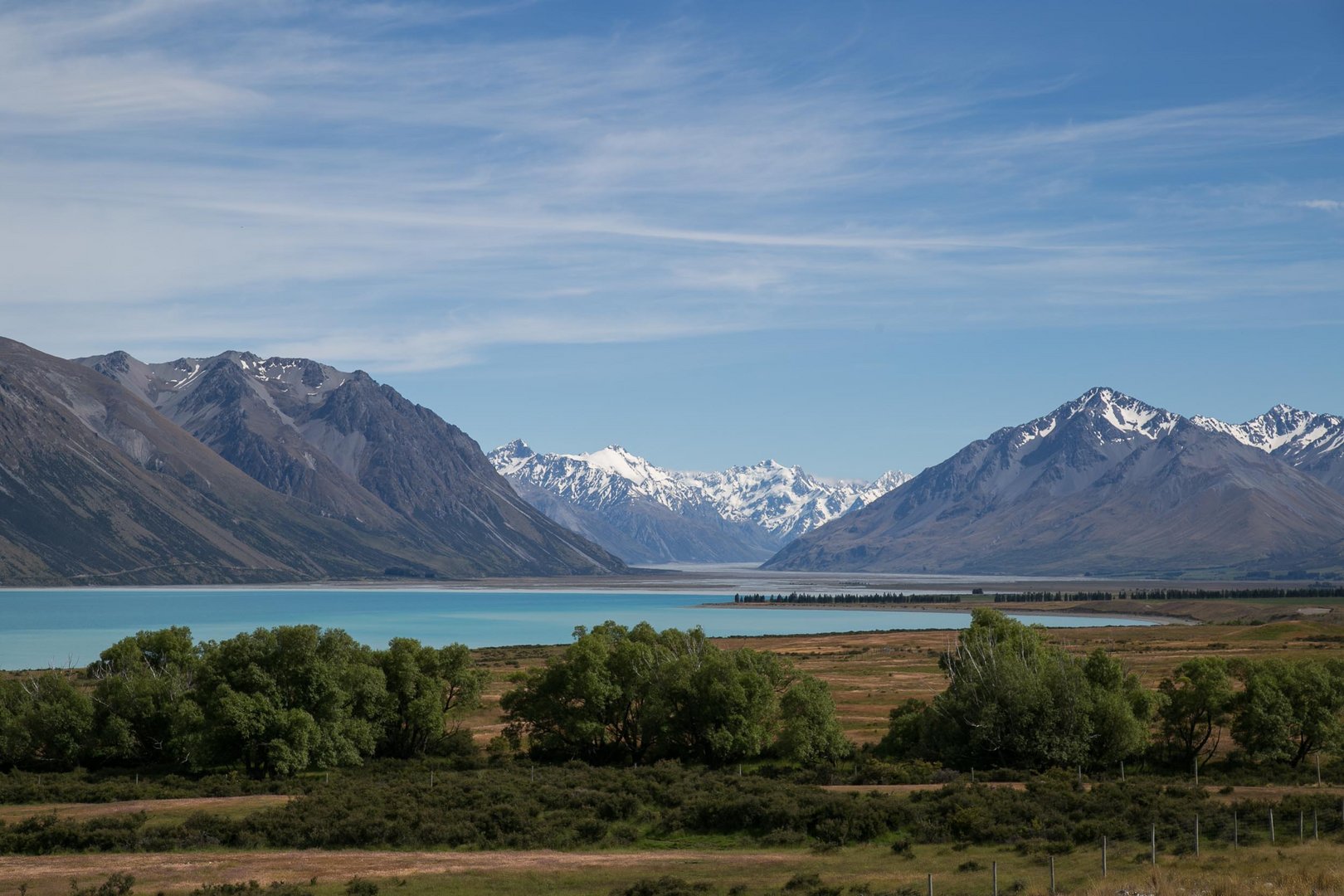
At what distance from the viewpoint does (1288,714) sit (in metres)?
76.4

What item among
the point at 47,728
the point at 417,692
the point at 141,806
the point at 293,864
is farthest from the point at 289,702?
the point at 293,864

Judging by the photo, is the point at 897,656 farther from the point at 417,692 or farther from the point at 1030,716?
the point at 417,692

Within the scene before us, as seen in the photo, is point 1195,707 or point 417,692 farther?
point 417,692

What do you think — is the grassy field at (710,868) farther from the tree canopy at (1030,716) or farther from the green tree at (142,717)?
the green tree at (142,717)

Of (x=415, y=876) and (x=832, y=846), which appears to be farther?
(x=832, y=846)

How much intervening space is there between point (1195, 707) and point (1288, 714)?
494 cm

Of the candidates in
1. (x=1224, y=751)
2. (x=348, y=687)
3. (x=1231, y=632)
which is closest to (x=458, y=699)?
(x=348, y=687)

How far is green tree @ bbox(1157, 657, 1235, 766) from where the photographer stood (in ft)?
250

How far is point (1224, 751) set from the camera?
8094 centimetres

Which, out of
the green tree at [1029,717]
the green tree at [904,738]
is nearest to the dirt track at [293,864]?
the green tree at [1029,717]

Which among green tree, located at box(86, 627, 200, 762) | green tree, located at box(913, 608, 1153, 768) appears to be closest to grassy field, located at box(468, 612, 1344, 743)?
green tree, located at box(913, 608, 1153, 768)

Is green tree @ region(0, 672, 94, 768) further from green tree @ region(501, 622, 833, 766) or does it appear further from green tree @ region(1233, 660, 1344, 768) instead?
green tree @ region(1233, 660, 1344, 768)

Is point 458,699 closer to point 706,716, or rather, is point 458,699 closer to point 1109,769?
point 706,716

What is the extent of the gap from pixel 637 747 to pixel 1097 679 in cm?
2738
